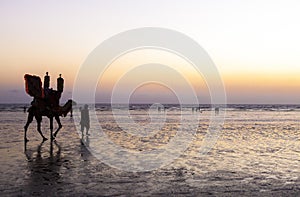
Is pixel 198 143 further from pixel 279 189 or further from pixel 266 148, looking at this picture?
pixel 279 189

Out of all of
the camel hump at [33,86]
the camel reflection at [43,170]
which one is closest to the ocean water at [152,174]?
the camel reflection at [43,170]

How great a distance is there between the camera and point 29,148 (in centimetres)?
1867

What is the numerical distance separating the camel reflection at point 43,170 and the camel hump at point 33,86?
3031mm

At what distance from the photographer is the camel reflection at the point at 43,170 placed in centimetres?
Result: 1017

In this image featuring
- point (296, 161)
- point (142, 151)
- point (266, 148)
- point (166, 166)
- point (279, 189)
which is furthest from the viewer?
point (266, 148)

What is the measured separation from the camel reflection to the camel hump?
3031 mm

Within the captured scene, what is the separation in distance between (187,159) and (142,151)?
2.96 meters

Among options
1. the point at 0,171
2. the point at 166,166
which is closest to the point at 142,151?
the point at 166,166

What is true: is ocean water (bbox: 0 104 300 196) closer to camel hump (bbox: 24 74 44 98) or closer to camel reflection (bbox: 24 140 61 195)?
camel reflection (bbox: 24 140 61 195)

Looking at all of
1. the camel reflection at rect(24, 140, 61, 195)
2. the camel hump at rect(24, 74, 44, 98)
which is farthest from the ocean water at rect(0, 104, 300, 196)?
the camel hump at rect(24, 74, 44, 98)

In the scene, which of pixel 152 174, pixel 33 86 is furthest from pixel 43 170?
pixel 33 86

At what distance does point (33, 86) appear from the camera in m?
20.9

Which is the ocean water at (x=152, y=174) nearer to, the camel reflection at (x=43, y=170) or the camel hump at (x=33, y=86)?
the camel reflection at (x=43, y=170)

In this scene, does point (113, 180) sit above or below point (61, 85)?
below
